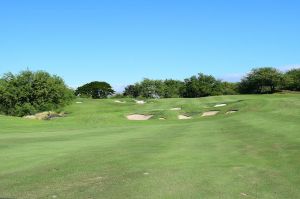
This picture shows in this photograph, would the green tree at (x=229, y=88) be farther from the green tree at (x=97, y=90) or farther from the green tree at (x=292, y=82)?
the green tree at (x=97, y=90)

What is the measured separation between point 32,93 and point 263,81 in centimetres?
6294

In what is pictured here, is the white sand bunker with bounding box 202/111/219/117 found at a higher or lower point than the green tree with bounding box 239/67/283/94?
lower

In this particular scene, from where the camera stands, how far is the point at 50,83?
66.0m

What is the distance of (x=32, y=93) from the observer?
6588cm

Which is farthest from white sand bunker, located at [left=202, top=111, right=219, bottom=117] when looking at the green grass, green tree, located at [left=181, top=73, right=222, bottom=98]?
green tree, located at [left=181, top=73, right=222, bottom=98]

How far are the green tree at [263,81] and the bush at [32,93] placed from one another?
190 feet

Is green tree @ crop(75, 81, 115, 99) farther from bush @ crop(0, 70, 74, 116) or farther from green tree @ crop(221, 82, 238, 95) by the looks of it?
bush @ crop(0, 70, 74, 116)

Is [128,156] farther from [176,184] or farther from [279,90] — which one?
[279,90]

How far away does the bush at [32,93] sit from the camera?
65.0 m

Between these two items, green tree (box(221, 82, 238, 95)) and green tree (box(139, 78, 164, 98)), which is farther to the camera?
green tree (box(139, 78, 164, 98))

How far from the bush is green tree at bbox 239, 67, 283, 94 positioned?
5787cm

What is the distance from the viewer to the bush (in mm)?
65000

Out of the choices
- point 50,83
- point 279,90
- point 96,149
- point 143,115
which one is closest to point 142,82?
point 279,90

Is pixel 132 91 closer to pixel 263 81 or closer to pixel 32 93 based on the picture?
pixel 263 81
